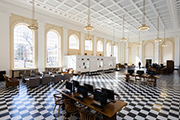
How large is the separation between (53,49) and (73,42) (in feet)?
11.6

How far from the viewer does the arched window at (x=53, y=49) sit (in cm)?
1297

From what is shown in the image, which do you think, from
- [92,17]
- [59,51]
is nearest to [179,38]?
[92,17]

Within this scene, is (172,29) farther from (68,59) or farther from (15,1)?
(15,1)

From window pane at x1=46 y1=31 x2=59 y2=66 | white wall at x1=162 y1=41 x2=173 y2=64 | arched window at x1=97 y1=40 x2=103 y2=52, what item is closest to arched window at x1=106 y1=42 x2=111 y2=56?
arched window at x1=97 y1=40 x2=103 y2=52

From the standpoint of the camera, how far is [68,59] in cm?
1405

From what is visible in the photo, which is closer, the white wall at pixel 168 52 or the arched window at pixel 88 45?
the arched window at pixel 88 45

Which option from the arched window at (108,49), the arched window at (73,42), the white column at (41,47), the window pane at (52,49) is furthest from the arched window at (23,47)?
the arched window at (108,49)

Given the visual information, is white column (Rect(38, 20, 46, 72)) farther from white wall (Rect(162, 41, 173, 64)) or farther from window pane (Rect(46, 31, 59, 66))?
white wall (Rect(162, 41, 173, 64))

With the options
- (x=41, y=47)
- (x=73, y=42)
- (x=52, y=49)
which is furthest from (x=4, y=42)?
(x=73, y=42)

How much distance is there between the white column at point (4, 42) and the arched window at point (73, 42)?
746cm

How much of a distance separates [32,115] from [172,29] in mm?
24037

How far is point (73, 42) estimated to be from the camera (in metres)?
15.7

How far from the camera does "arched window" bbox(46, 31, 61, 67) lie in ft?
42.5

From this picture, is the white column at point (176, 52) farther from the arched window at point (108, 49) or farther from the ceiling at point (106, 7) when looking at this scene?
the arched window at point (108, 49)
